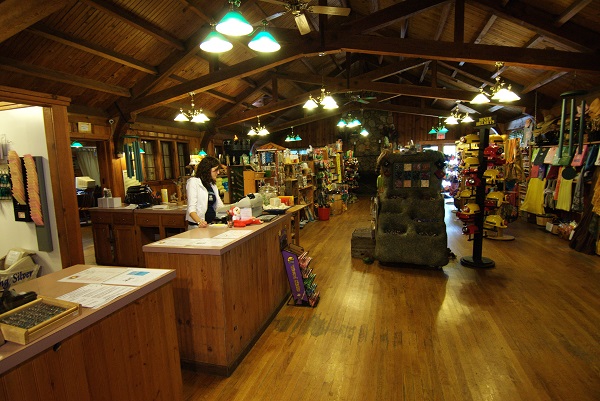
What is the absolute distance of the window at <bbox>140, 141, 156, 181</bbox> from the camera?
902cm

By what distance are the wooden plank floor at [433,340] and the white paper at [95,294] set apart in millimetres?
1173

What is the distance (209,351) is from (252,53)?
24.2 feet

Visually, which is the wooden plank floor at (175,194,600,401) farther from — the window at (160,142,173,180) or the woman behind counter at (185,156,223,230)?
the window at (160,142,173,180)

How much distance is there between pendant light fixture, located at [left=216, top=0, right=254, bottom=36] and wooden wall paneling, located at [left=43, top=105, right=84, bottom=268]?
1.75 meters

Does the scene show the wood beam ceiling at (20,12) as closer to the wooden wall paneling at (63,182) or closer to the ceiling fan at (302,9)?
the wooden wall paneling at (63,182)

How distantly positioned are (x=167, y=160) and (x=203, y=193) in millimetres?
7193

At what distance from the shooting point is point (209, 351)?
2.47m

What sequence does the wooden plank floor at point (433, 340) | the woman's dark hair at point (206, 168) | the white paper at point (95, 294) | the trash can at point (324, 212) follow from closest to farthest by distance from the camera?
1. the white paper at point (95, 294)
2. the wooden plank floor at point (433, 340)
3. the woman's dark hair at point (206, 168)
4. the trash can at point (324, 212)

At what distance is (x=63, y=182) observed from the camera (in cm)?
313

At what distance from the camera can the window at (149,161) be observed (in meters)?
9.02

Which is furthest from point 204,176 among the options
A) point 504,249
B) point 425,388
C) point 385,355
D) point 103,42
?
point 504,249

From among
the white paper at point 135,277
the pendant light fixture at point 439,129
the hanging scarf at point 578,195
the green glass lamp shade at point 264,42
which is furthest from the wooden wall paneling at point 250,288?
the pendant light fixture at point 439,129

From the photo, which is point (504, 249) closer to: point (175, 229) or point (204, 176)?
point (204, 176)

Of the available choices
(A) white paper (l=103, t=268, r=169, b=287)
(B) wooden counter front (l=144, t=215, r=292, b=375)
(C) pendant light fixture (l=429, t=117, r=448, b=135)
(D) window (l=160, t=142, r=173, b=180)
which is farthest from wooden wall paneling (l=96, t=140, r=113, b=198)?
(C) pendant light fixture (l=429, t=117, r=448, b=135)
